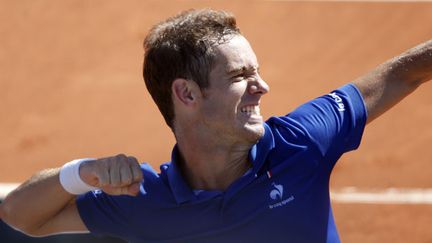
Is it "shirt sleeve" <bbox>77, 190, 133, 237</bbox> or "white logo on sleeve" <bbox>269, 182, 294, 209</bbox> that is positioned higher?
"shirt sleeve" <bbox>77, 190, 133, 237</bbox>

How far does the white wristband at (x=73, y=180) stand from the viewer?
159 inches

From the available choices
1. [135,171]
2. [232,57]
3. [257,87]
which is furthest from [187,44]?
[135,171]

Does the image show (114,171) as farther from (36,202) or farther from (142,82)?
(142,82)

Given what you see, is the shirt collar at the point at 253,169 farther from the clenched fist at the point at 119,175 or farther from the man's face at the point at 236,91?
the clenched fist at the point at 119,175

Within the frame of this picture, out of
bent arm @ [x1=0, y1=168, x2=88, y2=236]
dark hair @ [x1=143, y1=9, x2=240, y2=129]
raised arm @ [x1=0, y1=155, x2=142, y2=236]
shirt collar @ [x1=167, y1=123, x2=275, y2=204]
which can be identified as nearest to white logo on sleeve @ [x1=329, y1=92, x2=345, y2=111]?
shirt collar @ [x1=167, y1=123, x2=275, y2=204]

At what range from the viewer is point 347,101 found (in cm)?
417

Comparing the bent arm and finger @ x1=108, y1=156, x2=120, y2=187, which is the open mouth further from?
the bent arm

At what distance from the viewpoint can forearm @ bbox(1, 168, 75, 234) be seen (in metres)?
4.12

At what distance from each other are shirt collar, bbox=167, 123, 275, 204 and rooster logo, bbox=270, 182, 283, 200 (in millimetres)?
108

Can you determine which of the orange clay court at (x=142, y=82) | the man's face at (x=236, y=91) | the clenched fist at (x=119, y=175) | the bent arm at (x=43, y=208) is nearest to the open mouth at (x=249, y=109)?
the man's face at (x=236, y=91)

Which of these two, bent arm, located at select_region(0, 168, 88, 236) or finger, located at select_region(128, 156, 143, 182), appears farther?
bent arm, located at select_region(0, 168, 88, 236)

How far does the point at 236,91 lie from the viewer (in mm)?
3959

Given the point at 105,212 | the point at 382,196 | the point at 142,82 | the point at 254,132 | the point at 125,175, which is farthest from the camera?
the point at 142,82

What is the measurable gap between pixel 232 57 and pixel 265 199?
63 cm
